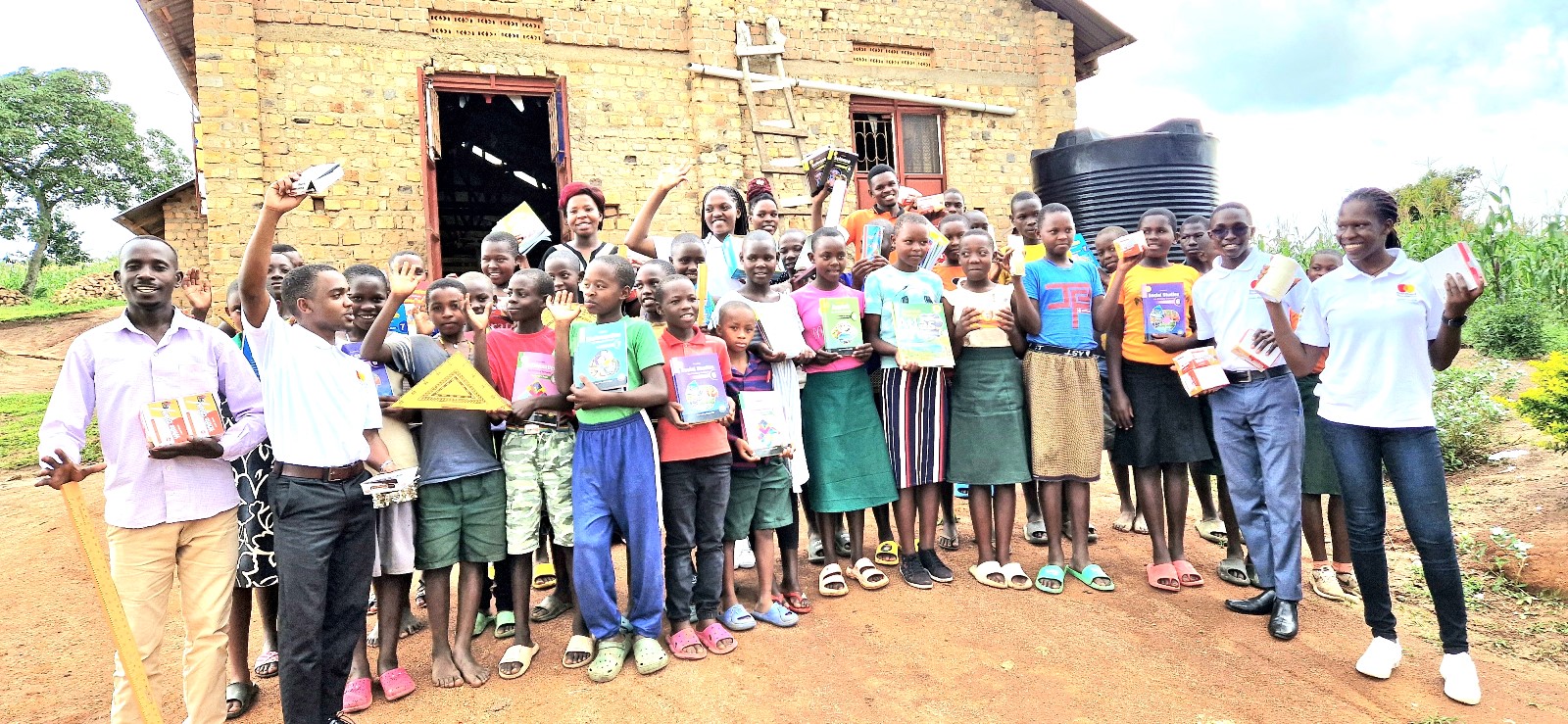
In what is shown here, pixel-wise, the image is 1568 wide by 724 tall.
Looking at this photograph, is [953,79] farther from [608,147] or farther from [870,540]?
[870,540]

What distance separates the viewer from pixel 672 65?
936 cm

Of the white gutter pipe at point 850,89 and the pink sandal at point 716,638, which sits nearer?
the pink sandal at point 716,638

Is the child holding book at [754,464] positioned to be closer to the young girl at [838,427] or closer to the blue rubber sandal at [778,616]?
the blue rubber sandal at [778,616]

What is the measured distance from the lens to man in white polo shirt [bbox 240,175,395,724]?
2773 mm

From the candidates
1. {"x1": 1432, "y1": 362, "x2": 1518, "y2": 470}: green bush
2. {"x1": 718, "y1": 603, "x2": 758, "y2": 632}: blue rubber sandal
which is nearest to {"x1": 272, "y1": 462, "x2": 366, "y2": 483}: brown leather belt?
{"x1": 718, "y1": 603, "x2": 758, "y2": 632}: blue rubber sandal

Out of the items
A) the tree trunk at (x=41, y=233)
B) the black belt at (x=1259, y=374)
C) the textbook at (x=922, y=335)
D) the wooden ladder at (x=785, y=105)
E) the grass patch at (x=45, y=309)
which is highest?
the tree trunk at (x=41, y=233)

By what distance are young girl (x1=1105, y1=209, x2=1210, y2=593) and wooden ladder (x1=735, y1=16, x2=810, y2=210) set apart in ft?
18.5

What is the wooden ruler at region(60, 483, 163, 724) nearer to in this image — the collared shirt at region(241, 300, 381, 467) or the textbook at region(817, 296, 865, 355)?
the collared shirt at region(241, 300, 381, 467)

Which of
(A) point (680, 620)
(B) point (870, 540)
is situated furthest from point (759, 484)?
(B) point (870, 540)

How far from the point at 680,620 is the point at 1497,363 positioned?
943cm

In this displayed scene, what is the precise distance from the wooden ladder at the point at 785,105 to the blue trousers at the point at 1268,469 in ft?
20.8

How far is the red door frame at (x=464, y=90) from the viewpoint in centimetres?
858

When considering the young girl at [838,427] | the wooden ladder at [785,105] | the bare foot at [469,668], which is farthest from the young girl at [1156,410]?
the wooden ladder at [785,105]

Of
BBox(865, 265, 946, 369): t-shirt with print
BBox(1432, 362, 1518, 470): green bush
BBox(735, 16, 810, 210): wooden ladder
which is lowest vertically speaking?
BBox(1432, 362, 1518, 470): green bush
